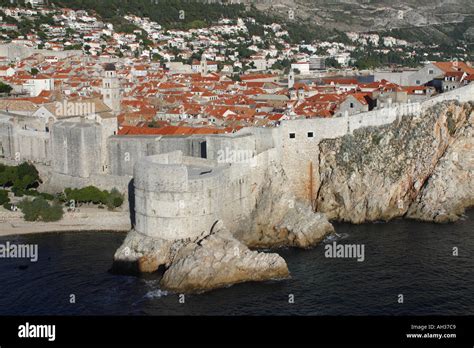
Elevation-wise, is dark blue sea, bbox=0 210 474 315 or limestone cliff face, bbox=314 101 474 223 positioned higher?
limestone cliff face, bbox=314 101 474 223

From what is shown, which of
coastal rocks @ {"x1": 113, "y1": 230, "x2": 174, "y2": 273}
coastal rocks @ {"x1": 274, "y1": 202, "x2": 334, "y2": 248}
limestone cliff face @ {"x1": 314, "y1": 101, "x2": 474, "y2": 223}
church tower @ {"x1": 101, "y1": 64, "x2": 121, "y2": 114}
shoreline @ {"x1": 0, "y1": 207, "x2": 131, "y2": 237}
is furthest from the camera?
church tower @ {"x1": 101, "y1": 64, "x2": 121, "y2": 114}

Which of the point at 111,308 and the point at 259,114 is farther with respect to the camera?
the point at 259,114

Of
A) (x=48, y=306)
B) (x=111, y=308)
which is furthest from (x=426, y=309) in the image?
(x=48, y=306)

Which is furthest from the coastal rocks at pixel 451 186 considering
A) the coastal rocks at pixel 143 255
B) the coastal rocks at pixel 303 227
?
the coastal rocks at pixel 143 255

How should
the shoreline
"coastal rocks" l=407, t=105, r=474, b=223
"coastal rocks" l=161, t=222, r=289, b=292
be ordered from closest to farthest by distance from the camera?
1. "coastal rocks" l=161, t=222, r=289, b=292
2. the shoreline
3. "coastal rocks" l=407, t=105, r=474, b=223

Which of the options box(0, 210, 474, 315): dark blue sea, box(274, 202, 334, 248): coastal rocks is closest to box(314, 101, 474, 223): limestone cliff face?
box(0, 210, 474, 315): dark blue sea

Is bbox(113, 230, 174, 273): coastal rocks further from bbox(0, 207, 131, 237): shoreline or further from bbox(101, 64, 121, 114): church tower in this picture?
bbox(101, 64, 121, 114): church tower

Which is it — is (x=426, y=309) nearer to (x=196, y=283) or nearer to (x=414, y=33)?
(x=196, y=283)

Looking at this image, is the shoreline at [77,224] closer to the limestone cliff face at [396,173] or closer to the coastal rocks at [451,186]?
the limestone cliff face at [396,173]
